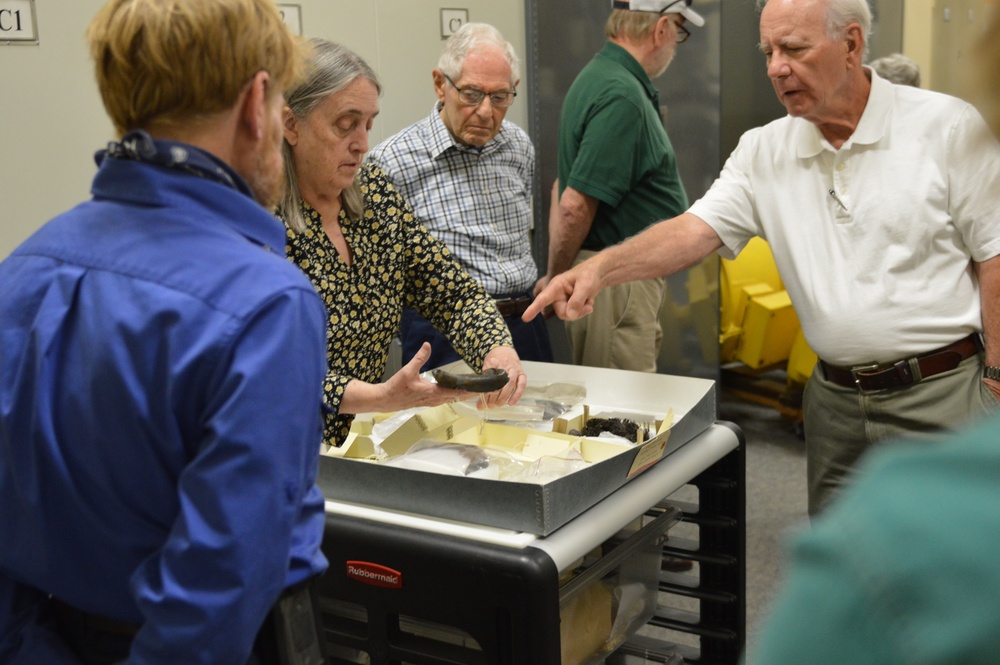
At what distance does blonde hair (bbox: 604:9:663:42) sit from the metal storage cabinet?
1680 mm

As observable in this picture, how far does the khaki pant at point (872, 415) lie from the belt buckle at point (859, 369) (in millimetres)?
26

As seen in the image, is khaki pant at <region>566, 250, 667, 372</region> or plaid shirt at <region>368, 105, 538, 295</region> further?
khaki pant at <region>566, 250, 667, 372</region>

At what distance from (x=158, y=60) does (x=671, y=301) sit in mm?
3495

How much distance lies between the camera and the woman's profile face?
1924mm

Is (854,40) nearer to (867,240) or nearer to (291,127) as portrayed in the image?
(867,240)

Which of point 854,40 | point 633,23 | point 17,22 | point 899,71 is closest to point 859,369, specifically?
point 854,40

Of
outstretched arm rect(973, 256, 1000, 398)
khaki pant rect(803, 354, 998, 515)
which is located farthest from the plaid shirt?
outstretched arm rect(973, 256, 1000, 398)

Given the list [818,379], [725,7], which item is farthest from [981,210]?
[725,7]

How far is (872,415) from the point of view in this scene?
2.15 metres

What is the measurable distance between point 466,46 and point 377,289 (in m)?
1.20

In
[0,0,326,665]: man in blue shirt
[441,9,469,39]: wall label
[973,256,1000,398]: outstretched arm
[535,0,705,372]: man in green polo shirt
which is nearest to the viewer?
[0,0,326,665]: man in blue shirt

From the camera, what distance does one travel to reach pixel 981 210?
6.56 ft

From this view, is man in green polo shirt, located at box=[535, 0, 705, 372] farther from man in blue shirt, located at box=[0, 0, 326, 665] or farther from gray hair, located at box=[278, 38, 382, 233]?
man in blue shirt, located at box=[0, 0, 326, 665]

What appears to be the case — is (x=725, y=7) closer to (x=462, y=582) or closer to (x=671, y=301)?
(x=671, y=301)
